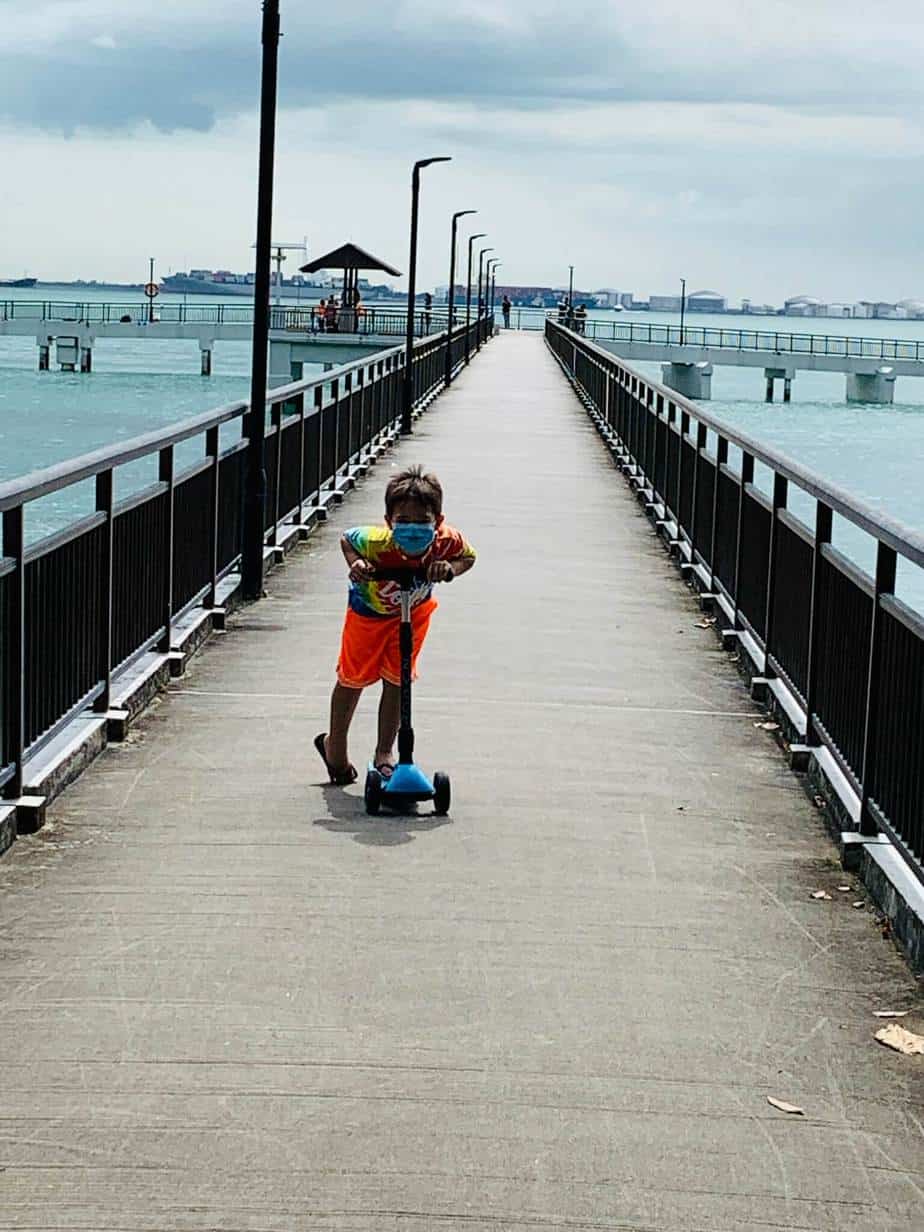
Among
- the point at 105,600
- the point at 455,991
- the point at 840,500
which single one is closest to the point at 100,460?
the point at 105,600

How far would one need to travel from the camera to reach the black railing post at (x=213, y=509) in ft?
39.0

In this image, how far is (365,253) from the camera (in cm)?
→ 10188

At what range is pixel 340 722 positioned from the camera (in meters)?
8.03

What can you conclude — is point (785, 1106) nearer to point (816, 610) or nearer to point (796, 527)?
point (816, 610)

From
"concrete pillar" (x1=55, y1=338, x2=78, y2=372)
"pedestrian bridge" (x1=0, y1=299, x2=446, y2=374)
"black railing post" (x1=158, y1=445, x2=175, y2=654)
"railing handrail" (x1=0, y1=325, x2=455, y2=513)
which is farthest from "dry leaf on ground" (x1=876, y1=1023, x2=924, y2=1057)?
"concrete pillar" (x1=55, y1=338, x2=78, y2=372)

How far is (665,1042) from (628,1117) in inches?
20.9

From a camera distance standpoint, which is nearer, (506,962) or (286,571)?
(506,962)

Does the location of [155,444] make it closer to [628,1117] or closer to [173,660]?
[173,660]

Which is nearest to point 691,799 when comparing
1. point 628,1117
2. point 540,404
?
point 628,1117

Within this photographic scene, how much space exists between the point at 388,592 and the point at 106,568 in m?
1.57

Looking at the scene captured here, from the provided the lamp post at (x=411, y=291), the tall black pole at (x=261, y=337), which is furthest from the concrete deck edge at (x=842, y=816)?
the lamp post at (x=411, y=291)

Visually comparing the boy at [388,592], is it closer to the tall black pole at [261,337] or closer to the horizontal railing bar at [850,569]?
the horizontal railing bar at [850,569]

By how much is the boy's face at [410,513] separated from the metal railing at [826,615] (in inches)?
53.7

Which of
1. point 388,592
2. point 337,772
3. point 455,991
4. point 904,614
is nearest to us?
point 455,991
